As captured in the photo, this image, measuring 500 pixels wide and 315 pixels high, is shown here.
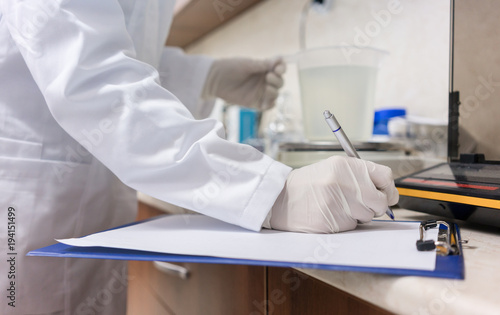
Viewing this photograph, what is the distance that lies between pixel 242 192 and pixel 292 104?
3.38 feet

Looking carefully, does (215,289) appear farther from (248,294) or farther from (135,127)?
(135,127)

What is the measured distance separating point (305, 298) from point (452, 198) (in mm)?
213

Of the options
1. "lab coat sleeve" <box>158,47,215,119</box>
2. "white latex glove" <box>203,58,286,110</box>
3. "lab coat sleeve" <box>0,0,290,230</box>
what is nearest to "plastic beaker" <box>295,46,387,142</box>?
"white latex glove" <box>203,58,286,110</box>

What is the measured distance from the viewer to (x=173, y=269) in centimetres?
71

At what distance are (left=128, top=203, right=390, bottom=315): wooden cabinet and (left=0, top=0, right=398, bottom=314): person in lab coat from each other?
0.21 ft

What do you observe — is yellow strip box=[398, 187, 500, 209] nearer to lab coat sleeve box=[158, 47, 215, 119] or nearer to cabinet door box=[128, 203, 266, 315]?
cabinet door box=[128, 203, 266, 315]

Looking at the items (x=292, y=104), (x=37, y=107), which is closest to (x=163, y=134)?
(x=37, y=107)

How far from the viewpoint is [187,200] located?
437 millimetres

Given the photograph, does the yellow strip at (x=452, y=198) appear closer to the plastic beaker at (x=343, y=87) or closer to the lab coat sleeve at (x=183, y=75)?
the plastic beaker at (x=343, y=87)

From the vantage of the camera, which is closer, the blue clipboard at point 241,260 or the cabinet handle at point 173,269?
the blue clipboard at point 241,260

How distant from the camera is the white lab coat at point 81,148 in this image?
434 millimetres

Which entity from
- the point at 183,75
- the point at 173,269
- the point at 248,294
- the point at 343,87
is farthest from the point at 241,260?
the point at 183,75

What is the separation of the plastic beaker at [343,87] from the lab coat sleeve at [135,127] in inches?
14.7

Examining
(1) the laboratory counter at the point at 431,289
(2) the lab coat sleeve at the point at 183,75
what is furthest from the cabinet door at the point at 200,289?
(2) the lab coat sleeve at the point at 183,75
